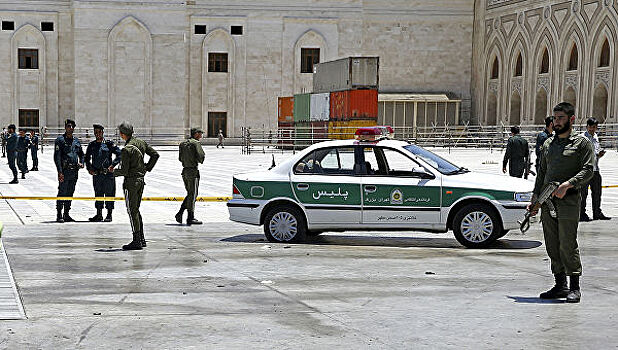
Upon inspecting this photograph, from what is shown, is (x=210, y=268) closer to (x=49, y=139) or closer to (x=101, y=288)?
(x=101, y=288)

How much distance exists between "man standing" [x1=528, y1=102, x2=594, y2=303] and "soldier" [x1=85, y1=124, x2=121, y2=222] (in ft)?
26.7

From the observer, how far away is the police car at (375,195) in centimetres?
1121

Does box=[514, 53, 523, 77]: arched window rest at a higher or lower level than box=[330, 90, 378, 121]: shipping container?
higher

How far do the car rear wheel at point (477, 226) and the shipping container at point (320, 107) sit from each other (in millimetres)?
33838

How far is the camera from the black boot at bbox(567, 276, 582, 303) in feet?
25.0

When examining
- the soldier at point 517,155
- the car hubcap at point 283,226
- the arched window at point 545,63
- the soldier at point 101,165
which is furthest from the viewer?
the arched window at point 545,63

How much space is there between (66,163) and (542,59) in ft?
140

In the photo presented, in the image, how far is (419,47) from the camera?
193 ft

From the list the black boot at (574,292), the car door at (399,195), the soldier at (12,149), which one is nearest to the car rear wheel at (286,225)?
the car door at (399,195)

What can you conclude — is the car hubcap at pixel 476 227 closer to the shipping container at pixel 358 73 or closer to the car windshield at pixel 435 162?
the car windshield at pixel 435 162

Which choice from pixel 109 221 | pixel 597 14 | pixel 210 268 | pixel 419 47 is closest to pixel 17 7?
pixel 419 47

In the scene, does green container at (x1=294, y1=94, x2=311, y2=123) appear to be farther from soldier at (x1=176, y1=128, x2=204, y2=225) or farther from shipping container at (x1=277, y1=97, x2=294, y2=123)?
soldier at (x1=176, y1=128, x2=204, y2=225)

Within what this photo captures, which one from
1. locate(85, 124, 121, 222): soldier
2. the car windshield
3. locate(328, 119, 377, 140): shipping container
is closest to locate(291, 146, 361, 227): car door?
the car windshield

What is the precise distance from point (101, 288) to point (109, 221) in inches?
246
